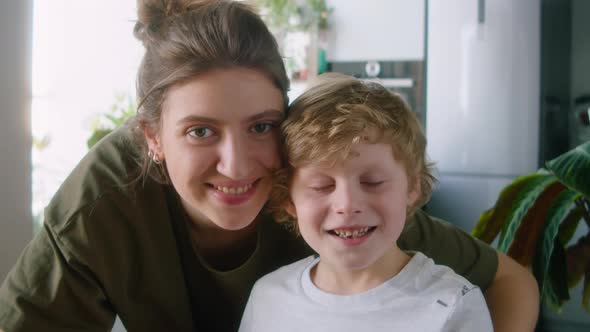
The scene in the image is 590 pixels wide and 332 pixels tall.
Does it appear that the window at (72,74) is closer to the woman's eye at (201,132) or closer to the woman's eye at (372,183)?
the woman's eye at (201,132)

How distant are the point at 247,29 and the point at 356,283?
49 centimetres

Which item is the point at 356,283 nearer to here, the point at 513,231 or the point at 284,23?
the point at 513,231

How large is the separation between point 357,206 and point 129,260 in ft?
1.55

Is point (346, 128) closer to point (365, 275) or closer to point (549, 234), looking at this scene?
point (365, 275)

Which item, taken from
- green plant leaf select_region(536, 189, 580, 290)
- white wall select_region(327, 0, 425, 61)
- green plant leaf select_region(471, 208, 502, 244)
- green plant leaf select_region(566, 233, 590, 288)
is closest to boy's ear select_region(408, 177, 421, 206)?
green plant leaf select_region(536, 189, 580, 290)

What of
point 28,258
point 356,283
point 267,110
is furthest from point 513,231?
point 28,258

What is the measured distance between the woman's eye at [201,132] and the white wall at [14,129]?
68 centimetres

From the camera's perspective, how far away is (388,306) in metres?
0.93

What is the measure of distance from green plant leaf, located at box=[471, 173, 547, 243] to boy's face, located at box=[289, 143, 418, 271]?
74cm

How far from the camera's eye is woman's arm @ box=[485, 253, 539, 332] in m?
1.14

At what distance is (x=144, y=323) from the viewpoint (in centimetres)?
115

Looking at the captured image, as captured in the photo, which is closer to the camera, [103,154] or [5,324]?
[5,324]

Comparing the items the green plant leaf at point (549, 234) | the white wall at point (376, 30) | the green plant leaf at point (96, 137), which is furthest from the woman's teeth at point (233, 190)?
the white wall at point (376, 30)

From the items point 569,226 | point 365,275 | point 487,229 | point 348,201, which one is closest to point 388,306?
point 365,275
